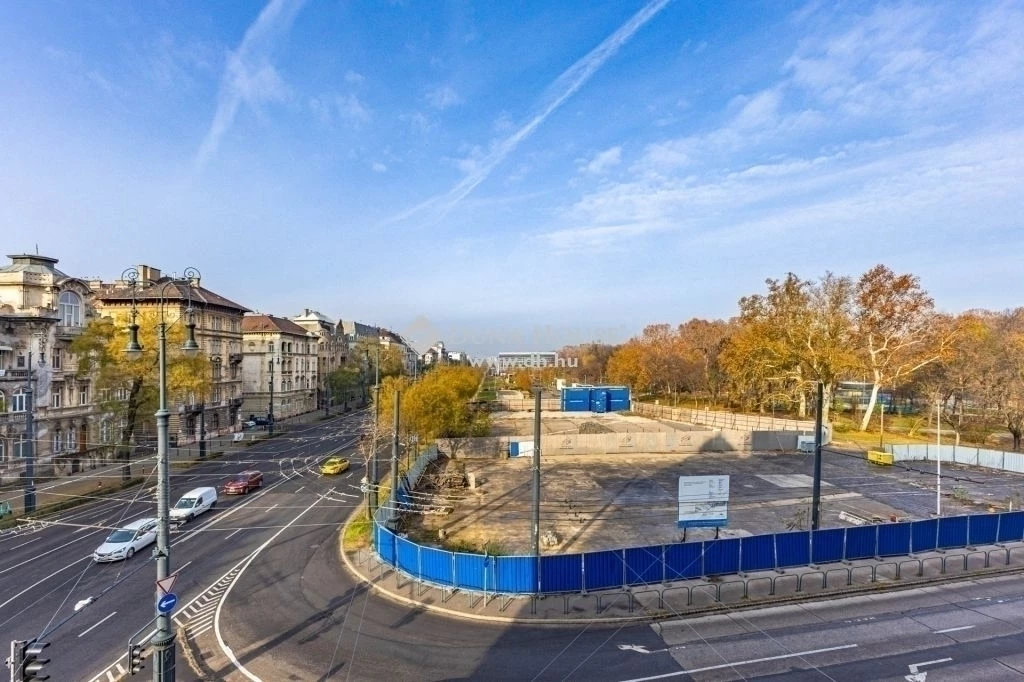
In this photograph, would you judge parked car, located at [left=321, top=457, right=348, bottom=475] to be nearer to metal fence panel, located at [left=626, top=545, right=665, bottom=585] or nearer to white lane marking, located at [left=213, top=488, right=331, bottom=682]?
white lane marking, located at [left=213, top=488, right=331, bottom=682]

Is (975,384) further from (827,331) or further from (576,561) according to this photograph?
(576,561)

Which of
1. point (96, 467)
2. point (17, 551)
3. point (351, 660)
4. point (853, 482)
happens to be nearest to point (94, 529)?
point (17, 551)

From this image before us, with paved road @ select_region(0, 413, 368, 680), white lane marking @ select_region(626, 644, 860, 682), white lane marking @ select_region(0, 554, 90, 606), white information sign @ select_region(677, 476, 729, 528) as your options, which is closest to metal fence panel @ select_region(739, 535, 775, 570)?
white information sign @ select_region(677, 476, 729, 528)

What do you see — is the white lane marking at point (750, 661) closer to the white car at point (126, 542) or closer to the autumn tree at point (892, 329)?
the white car at point (126, 542)

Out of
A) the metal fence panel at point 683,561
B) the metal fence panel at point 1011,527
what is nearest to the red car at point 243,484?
the metal fence panel at point 683,561

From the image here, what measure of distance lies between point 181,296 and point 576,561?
43.2 meters

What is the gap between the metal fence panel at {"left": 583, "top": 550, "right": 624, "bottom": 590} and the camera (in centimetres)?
1734

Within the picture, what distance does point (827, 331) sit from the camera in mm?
56750

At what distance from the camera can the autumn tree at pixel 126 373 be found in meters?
33.9

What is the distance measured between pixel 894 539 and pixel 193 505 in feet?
105

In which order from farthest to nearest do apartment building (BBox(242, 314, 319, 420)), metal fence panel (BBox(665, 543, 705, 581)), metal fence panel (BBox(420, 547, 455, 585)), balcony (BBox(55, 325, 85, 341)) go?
apartment building (BBox(242, 314, 319, 420)), balcony (BBox(55, 325, 85, 341)), metal fence panel (BBox(665, 543, 705, 581)), metal fence panel (BBox(420, 547, 455, 585))

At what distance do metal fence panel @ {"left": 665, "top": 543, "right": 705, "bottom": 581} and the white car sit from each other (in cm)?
2105

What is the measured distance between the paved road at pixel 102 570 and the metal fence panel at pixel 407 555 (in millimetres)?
6523

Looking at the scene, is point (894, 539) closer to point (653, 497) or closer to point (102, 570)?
point (653, 497)
